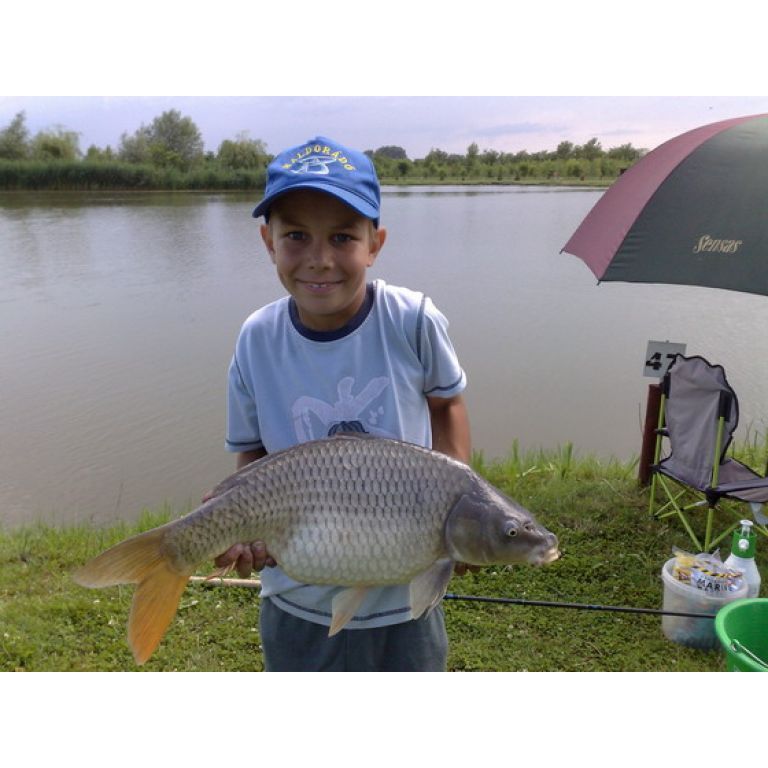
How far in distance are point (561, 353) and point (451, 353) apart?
4.62 m

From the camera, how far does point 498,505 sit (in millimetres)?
1087

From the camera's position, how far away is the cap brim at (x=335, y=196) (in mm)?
1085

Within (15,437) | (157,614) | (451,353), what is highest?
(451,353)

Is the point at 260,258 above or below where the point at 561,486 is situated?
above

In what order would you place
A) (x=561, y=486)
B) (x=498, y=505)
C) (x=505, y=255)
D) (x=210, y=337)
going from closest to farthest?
(x=498, y=505) < (x=561, y=486) < (x=210, y=337) < (x=505, y=255)

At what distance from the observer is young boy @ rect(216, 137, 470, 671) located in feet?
3.71

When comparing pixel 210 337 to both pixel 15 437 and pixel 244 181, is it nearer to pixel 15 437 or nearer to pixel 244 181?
pixel 15 437

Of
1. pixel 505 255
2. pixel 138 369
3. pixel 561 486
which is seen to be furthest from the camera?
pixel 505 255

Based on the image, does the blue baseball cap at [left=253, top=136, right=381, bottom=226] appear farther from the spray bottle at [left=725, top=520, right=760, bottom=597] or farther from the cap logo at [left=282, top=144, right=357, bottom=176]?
the spray bottle at [left=725, top=520, right=760, bottom=597]

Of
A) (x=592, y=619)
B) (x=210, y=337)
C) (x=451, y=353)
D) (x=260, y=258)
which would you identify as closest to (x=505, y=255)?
(x=260, y=258)

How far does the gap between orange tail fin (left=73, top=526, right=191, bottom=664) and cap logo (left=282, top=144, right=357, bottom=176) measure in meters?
0.63

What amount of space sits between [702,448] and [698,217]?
892 mm

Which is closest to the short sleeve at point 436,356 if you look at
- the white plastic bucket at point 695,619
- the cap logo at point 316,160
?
the cap logo at point 316,160

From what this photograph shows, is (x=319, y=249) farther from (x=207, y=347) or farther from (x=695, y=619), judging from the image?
(x=207, y=347)
